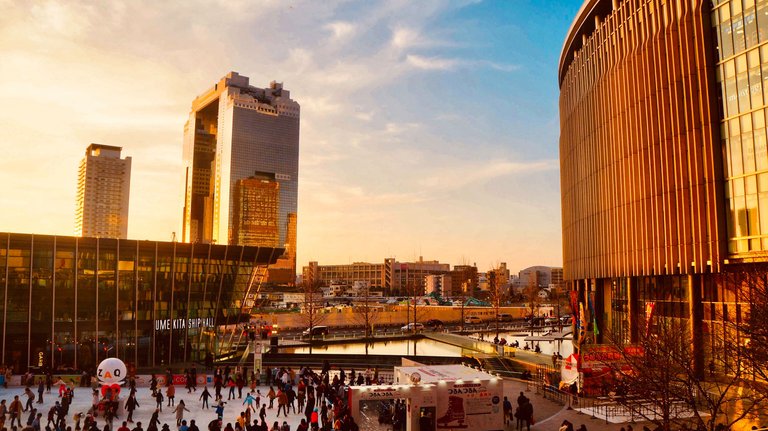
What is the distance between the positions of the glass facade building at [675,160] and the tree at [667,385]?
2.64 meters

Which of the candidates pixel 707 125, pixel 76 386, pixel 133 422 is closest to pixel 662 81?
pixel 707 125

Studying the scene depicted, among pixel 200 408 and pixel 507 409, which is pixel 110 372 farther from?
pixel 507 409

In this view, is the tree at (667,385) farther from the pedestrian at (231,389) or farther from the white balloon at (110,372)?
the white balloon at (110,372)

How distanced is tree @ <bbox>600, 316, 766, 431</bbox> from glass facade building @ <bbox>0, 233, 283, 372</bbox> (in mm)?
38045

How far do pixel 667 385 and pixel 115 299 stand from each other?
46.4m

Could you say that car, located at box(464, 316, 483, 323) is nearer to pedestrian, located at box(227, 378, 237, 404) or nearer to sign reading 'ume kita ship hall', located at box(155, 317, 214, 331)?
sign reading 'ume kita ship hall', located at box(155, 317, 214, 331)

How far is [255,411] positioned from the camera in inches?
1267

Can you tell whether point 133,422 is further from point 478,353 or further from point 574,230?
point 574,230

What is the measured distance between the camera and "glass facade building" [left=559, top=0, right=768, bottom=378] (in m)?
35.1

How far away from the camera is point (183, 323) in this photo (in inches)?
2243

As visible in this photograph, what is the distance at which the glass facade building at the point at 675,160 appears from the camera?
3509 centimetres

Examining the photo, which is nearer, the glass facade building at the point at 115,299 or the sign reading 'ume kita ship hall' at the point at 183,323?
the glass facade building at the point at 115,299

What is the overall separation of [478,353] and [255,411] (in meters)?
23.3

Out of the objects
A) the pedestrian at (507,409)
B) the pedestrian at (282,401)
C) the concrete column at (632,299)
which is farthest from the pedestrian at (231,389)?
the concrete column at (632,299)
